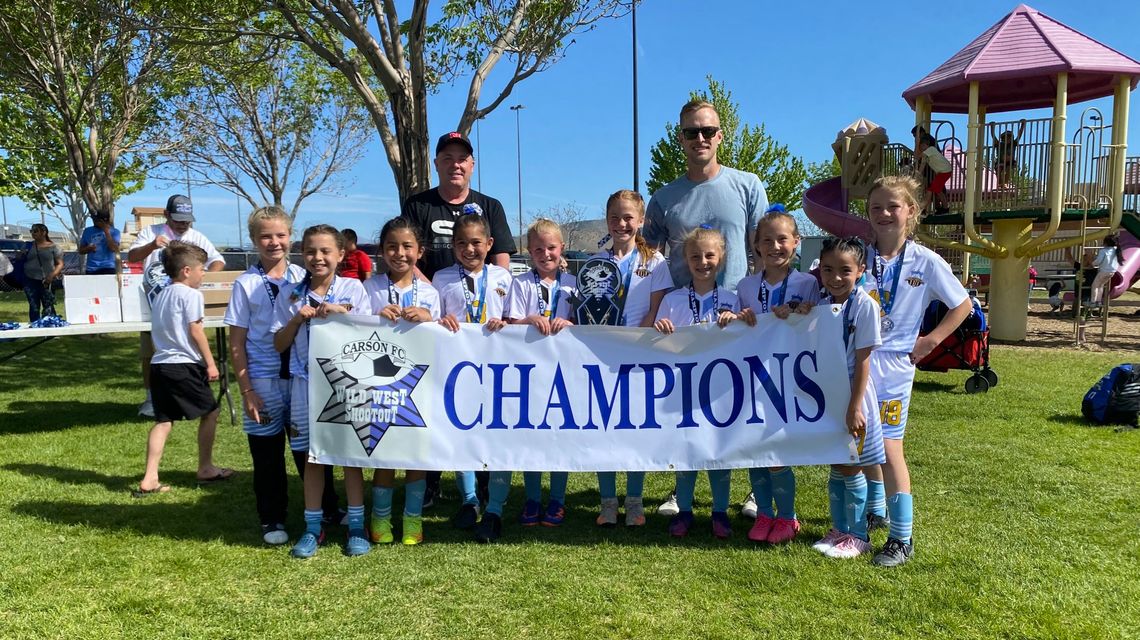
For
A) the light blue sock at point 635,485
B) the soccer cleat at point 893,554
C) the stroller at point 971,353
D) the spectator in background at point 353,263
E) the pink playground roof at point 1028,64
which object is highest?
the pink playground roof at point 1028,64

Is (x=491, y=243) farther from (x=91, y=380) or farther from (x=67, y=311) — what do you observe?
(x=91, y=380)

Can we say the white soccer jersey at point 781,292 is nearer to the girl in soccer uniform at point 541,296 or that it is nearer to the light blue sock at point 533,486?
the girl in soccer uniform at point 541,296

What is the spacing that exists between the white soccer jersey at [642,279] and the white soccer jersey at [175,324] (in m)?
2.98

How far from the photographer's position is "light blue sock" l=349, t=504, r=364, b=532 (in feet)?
13.0

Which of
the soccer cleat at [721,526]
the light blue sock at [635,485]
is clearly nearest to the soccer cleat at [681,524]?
the soccer cleat at [721,526]

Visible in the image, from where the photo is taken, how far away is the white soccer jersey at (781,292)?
3.89 m

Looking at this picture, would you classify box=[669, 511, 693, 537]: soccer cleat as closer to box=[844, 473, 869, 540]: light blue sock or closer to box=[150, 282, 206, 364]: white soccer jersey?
box=[844, 473, 869, 540]: light blue sock

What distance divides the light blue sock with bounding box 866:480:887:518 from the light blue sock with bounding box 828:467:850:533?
156 millimetres

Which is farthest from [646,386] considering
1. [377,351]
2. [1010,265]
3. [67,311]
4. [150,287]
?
[1010,265]

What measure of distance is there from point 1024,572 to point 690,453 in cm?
165

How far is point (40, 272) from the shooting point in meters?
14.9

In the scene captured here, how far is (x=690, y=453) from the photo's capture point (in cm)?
392

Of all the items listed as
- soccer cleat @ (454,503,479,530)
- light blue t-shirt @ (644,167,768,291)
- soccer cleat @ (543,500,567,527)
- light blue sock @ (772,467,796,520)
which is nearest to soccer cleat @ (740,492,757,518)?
light blue sock @ (772,467,796,520)

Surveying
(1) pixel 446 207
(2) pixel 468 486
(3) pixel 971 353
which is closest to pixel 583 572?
(2) pixel 468 486
